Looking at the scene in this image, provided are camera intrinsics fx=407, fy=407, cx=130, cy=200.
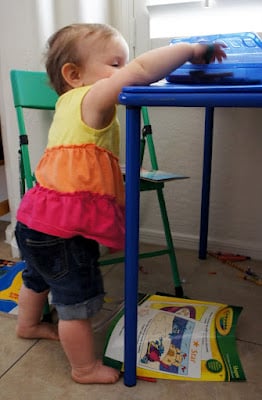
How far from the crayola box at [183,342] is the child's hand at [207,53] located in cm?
61

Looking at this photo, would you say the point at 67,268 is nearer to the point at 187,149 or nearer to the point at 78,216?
the point at 78,216

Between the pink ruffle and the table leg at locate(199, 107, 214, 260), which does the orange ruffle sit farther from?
the table leg at locate(199, 107, 214, 260)

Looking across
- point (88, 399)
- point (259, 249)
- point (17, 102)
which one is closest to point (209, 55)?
point (17, 102)

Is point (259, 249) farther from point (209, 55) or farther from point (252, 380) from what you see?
point (209, 55)

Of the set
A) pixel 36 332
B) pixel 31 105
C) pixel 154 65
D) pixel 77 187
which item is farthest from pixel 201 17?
pixel 36 332

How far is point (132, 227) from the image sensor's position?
29.9 inches

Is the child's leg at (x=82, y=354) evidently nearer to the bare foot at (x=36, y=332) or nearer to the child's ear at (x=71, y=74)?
the bare foot at (x=36, y=332)

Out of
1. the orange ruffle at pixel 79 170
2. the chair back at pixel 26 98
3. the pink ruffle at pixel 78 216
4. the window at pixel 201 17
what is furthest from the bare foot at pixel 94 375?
the window at pixel 201 17

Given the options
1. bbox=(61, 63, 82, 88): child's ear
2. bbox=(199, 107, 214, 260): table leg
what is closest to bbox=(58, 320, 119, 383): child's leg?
bbox=(61, 63, 82, 88): child's ear

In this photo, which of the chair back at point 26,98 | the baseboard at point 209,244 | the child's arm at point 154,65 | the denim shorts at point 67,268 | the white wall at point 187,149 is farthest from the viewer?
the baseboard at point 209,244

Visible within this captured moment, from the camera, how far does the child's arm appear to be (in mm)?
729

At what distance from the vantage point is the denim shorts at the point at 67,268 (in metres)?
0.83

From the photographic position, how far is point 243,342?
1.00 metres

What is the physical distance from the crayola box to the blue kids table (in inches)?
2.9
